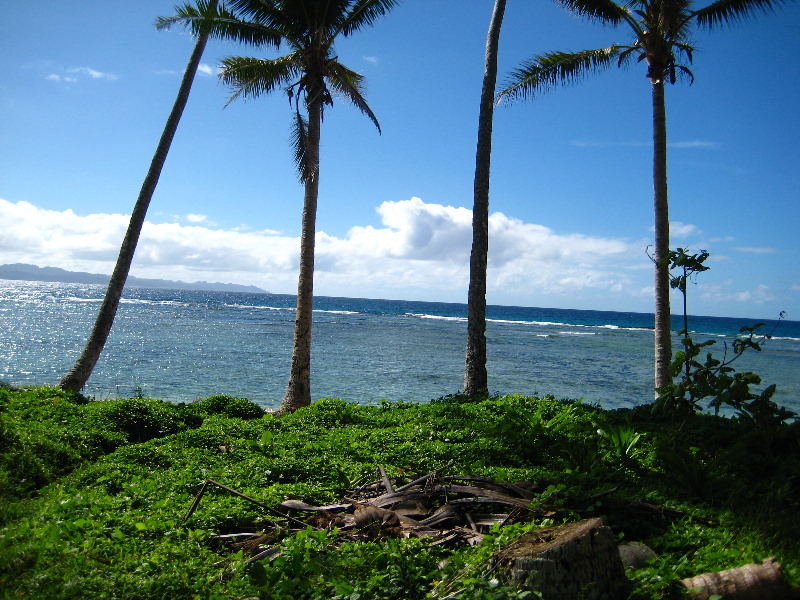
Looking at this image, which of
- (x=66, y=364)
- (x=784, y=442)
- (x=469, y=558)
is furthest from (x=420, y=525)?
(x=66, y=364)

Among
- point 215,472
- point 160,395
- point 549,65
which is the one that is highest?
point 549,65

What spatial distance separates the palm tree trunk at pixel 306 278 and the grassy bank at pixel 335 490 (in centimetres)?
223

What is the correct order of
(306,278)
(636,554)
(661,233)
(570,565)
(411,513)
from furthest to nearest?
(306,278)
(661,233)
(411,513)
(636,554)
(570,565)

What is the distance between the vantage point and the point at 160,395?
15289 millimetres

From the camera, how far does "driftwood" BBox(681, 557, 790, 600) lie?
2.93 meters

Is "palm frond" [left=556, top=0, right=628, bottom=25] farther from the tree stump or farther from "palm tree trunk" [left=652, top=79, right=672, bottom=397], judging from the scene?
the tree stump

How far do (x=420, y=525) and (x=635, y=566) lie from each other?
1480 mm

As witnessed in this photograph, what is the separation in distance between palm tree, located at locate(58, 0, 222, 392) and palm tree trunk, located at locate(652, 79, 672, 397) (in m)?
8.94

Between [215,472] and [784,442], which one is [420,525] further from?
[784,442]

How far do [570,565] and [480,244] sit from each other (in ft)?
27.2

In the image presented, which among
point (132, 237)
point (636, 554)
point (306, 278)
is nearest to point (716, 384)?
point (636, 554)

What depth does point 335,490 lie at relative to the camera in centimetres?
521

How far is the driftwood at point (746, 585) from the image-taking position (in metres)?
2.93

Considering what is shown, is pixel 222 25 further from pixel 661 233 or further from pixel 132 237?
pixel 661 233
